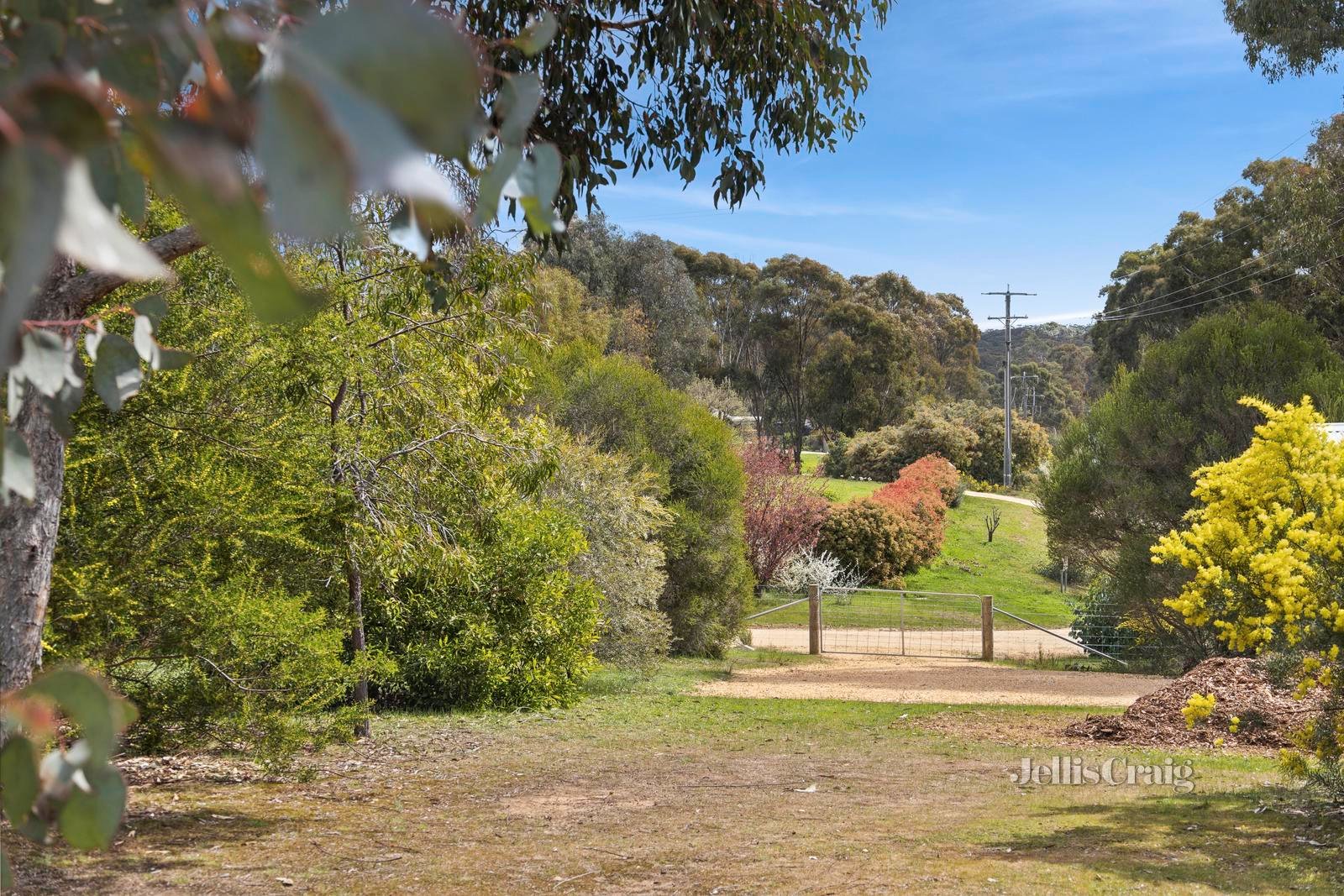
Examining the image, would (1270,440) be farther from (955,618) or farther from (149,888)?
(955,618)

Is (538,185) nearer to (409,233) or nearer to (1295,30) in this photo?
(409,233)

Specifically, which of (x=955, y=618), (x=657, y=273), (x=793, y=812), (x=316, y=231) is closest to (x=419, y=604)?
(x=793, y=812)

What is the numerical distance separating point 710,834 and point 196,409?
356 centimetres

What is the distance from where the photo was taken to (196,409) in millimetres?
5535

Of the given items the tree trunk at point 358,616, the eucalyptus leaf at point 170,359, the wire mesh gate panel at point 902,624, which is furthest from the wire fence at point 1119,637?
the eucalyptus leaf at point 170,359

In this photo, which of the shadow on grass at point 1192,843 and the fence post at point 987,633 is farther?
the fence post at point 987,633

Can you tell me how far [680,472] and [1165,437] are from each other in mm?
7035

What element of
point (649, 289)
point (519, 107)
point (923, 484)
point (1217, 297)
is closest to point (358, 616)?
point (519, 107)

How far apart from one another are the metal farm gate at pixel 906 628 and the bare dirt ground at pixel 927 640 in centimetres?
1

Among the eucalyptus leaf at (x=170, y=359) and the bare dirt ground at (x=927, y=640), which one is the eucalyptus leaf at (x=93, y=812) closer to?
the eucalyptus leaf at (x=170, y=359)

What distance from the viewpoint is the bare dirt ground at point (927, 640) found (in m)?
17.4

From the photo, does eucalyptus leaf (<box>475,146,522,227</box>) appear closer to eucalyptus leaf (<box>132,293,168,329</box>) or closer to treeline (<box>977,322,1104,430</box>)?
eucalyptus leaf (<box>132,293,168,329</box>)

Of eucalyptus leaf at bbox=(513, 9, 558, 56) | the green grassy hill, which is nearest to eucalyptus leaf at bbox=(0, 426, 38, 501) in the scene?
eucalyptus leaf at bbox=(513, 9, 558, 56)

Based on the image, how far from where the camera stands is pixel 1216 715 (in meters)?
8.16
